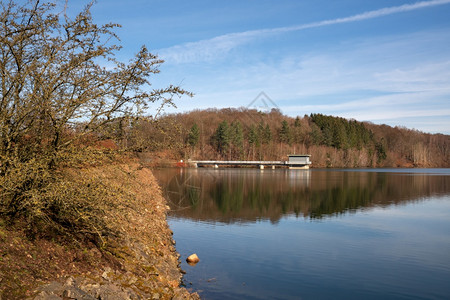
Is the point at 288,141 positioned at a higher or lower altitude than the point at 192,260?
higher

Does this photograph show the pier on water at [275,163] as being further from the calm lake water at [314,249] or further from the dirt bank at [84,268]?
the dirt bank at [84,268]

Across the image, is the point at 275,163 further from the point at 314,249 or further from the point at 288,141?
the point at 314,249

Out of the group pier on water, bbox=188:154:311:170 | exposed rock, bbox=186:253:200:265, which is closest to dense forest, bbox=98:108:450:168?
pier on water, bbox=188:154:311:170

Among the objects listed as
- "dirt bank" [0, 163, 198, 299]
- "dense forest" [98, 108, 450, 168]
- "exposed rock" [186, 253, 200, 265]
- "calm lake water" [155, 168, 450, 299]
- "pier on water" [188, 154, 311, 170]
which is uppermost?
"dense forest" [98, 108, 450, 168]

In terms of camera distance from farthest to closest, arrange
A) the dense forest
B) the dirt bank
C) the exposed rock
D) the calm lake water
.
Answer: the dense forest < the exposed rock < the calm lake water < the dirt bank

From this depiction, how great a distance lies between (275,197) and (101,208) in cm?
3161

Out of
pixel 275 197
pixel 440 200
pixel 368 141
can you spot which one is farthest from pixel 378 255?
pixel 368 141

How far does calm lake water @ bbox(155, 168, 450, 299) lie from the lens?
1342 centimetres

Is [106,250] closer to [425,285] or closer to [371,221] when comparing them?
[425,285]

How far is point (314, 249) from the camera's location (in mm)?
18781

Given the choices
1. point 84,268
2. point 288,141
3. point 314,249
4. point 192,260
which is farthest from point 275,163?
point 84,268

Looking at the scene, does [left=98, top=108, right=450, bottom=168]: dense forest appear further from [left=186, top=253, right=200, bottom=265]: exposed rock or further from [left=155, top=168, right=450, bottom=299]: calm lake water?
[left=186, top=253, right=200, bottom=265]: exposed rock

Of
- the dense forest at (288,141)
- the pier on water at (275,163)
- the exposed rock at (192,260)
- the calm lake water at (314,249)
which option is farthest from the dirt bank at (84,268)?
the pier on water at (275,163)

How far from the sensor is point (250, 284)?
44.5ft
